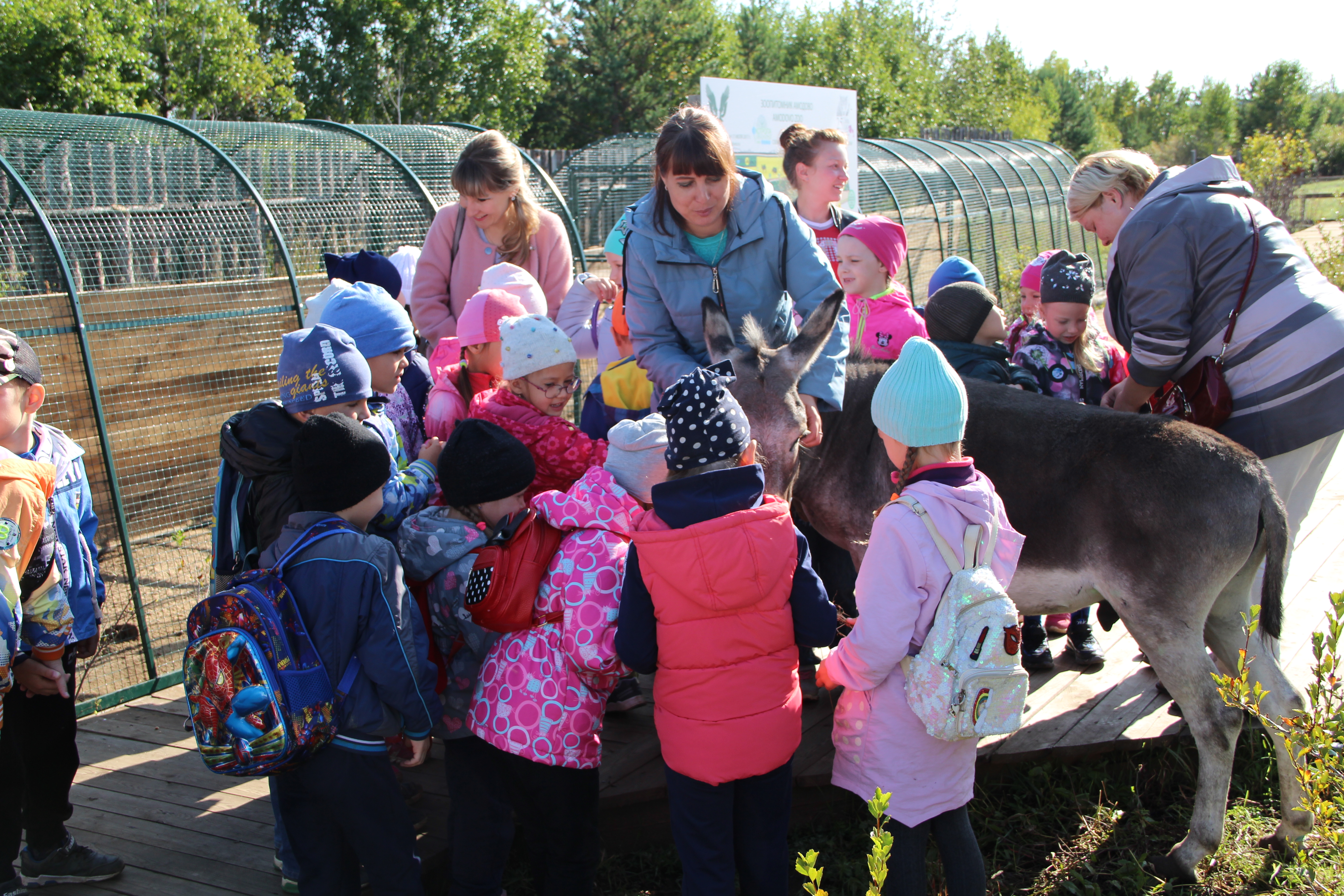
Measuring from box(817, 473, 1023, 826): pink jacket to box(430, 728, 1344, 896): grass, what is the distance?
867 millimetres

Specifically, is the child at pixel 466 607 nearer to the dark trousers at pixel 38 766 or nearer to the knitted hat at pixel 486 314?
the knitted hat at pixel 486 314

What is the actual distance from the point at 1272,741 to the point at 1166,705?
0.64 metres

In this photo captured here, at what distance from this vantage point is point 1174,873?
3.27m

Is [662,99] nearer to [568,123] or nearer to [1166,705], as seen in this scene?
[568,123]

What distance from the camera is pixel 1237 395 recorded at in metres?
3.64

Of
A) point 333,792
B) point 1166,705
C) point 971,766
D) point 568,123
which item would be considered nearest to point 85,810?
point 333,792

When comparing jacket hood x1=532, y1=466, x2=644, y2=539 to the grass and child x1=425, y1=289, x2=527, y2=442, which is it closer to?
child x1=425, y1=289, x2=527, y2=442

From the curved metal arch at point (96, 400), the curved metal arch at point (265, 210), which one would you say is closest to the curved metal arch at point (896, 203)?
the curved metal arch at point (265, 210)

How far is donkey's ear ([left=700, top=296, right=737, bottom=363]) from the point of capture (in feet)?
11.0

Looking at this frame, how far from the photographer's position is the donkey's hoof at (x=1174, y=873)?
325 centimetres

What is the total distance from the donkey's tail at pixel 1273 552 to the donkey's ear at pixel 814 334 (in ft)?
5.33

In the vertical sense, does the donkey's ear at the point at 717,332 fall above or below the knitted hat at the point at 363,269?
below

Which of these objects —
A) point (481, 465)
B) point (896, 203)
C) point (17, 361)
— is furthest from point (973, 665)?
point (896, 203)

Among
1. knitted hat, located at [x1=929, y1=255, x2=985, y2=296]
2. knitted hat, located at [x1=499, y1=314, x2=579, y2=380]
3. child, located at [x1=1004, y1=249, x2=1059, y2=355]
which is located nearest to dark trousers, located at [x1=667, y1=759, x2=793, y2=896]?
knitted hat, located at [x1=499, y1=314, x2=579, y2=380]
